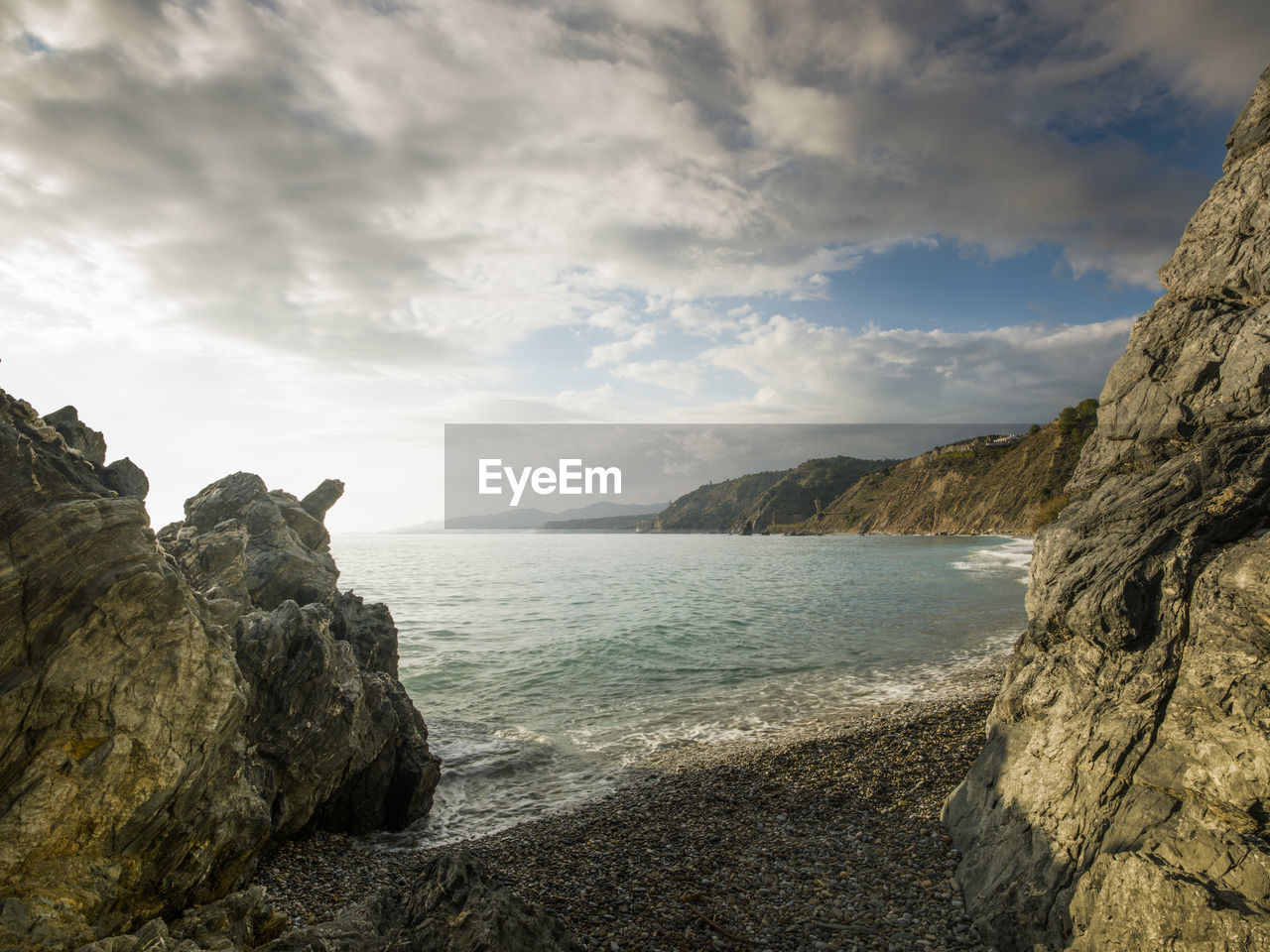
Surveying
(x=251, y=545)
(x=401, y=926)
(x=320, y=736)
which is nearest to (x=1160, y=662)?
(x=401, y=926)

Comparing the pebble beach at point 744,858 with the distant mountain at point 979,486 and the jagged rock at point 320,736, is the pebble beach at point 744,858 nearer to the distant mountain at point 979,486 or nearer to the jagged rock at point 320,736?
the jagged rock at point 320,736

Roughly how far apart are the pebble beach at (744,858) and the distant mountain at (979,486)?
10076 cm

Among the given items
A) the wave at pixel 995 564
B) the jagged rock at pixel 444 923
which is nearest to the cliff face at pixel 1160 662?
the jagged rock at pixel 444 923

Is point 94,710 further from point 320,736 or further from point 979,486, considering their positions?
point 979,486

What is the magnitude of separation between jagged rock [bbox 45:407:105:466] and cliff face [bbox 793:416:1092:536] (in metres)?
112

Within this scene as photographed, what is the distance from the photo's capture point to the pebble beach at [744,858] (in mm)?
7203

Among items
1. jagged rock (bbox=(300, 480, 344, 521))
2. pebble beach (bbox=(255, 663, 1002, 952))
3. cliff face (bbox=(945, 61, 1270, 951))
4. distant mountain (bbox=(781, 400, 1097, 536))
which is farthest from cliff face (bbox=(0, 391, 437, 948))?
distant mountain (bbox=(781, 400, 1097, 536))

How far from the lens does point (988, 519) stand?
134 metres

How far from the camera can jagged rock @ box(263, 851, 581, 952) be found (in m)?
5.97

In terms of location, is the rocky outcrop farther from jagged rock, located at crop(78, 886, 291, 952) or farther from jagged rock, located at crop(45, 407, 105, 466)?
jagged rock, located at crop(45, 407, 105, 466)

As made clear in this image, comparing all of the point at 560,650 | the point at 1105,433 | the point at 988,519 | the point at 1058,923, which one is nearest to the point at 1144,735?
the point at 1058,923

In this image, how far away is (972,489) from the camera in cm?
14662

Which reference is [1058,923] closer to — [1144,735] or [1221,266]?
[1144,735]

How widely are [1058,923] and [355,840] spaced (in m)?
11.0
